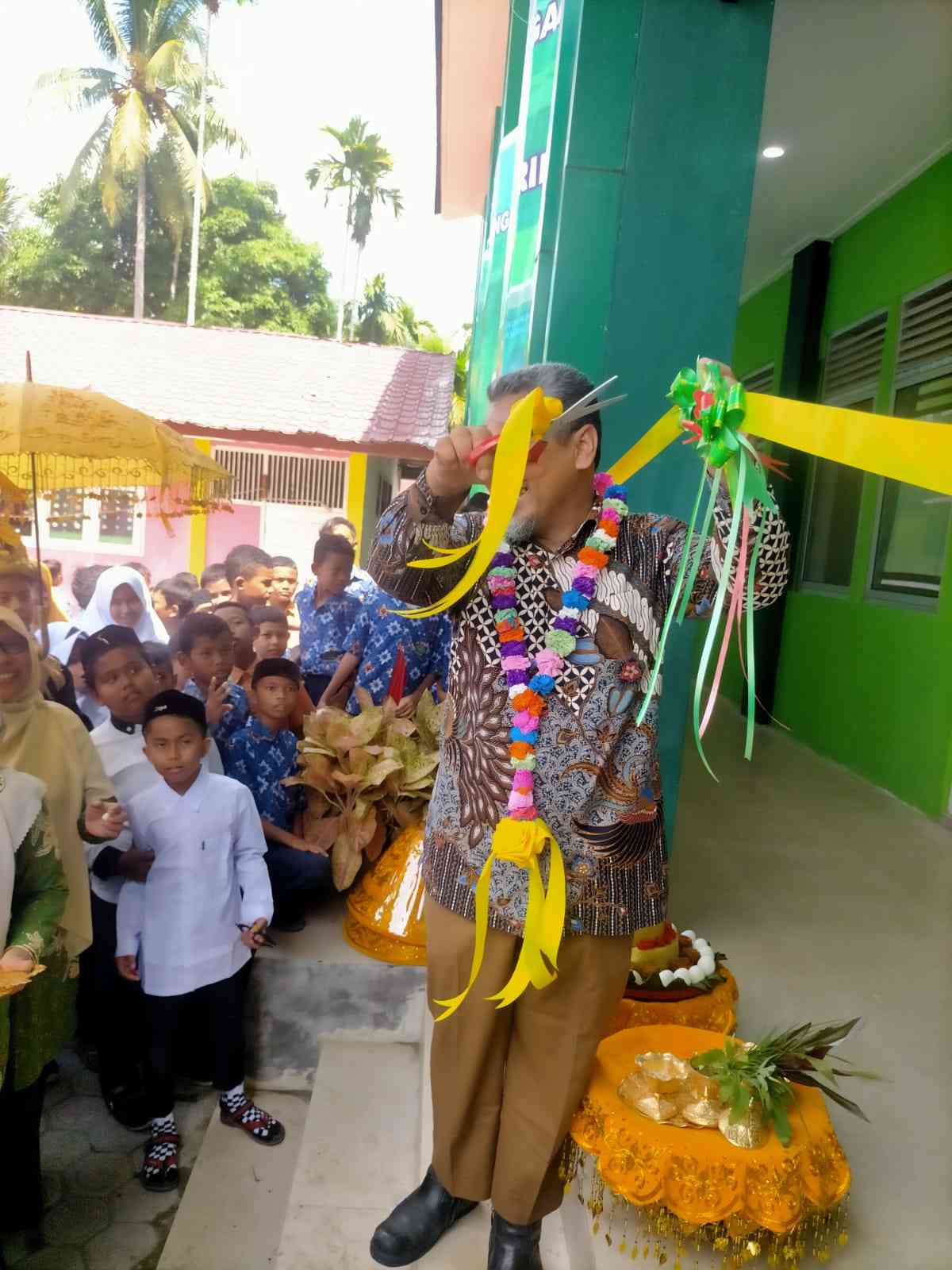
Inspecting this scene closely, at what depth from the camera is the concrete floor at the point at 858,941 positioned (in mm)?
1850

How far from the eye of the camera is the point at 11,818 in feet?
6.43

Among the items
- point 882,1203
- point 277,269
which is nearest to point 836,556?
point 882,1203

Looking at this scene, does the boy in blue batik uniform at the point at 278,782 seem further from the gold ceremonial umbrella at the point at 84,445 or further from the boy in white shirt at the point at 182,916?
the gold ceremonial umbrella at the point at 84,445

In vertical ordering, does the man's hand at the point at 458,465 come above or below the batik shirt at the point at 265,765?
above

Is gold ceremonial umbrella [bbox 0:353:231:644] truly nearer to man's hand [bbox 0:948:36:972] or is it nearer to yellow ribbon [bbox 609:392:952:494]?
man's hand [bbox 0:948:36:972]

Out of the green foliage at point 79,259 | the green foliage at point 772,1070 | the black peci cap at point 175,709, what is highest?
the green foliage at point 79,259

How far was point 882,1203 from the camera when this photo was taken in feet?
5.90

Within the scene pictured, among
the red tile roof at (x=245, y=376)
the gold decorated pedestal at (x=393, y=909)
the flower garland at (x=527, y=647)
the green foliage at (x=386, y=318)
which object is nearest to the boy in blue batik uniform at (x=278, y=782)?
the gold decorated pedestal at (x=393, y=909)

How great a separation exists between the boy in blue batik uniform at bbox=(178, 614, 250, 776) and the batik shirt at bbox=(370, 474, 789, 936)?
1770 millimetres

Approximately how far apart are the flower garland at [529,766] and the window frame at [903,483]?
3.66 meters

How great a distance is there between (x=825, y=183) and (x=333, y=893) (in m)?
4.79

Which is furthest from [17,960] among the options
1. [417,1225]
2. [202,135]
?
[202,135]

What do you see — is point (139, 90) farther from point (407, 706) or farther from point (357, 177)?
point (407, 706)

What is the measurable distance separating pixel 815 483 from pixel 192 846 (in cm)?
535
